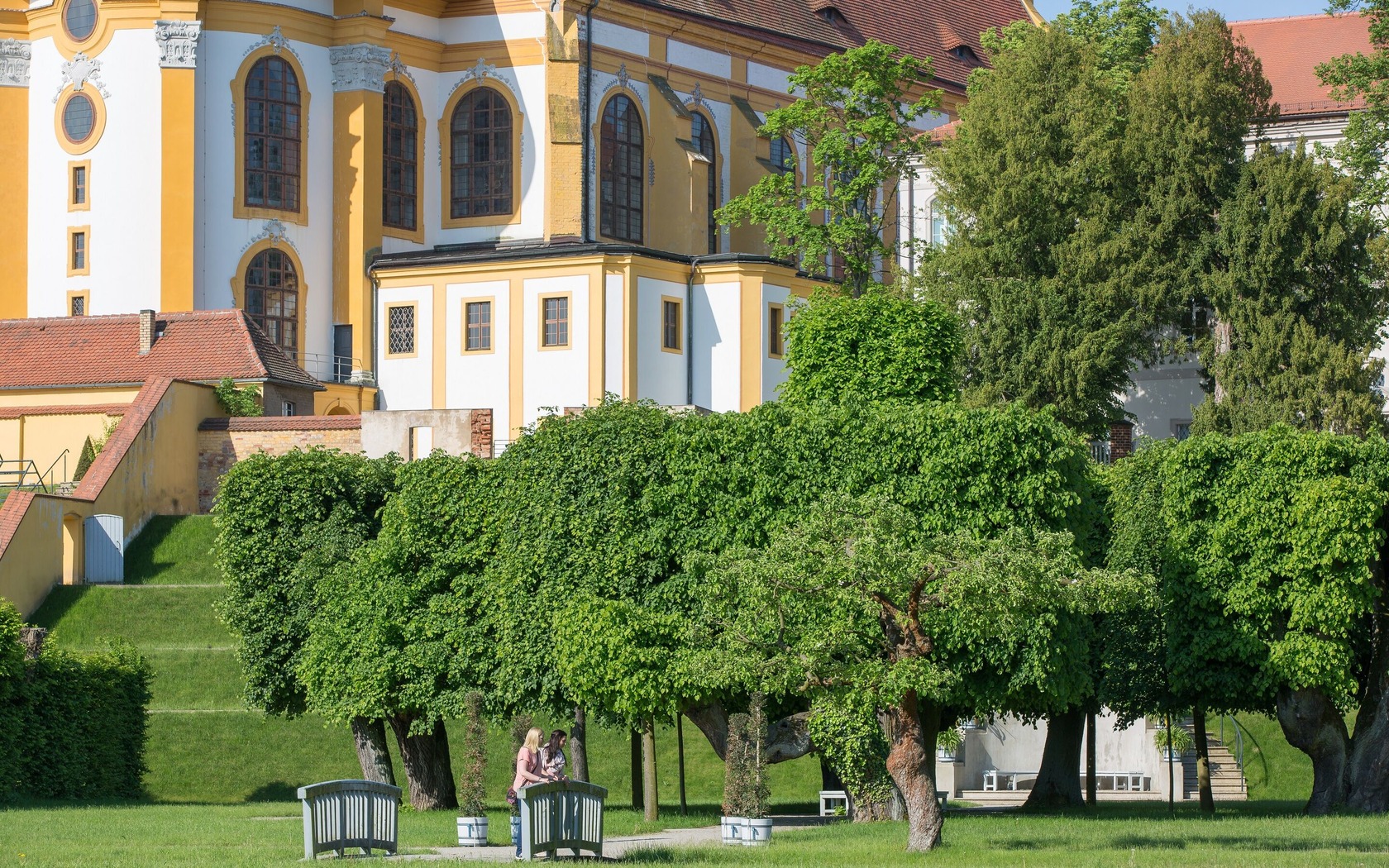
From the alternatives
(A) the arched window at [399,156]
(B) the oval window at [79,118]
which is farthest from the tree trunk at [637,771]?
(B) the oval window at [79,118]

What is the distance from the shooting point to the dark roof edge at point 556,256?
197 ft

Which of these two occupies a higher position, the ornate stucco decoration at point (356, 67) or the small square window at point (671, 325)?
the ornate stucco decoration at point (356, 67)

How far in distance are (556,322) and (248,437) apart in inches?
374

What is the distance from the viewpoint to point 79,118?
65.2 metres

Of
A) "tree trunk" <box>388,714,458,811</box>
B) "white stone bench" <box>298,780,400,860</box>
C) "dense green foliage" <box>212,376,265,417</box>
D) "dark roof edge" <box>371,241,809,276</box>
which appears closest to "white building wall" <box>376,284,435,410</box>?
"dark roof edge" <box>371,241,809,276</box>

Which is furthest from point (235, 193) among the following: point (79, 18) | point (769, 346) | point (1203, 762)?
point (1203, 762)

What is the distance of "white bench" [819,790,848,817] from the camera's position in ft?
114

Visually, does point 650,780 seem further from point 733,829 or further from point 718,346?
point 718,346

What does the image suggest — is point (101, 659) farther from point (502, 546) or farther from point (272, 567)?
point (502, 546)

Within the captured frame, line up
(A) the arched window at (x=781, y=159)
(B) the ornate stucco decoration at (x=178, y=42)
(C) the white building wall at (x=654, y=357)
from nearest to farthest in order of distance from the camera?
(C) the white building wall at (x=654, y=357)
(B) the ornate stucco decoration at (x=178, y=42)
(A) the arched window at (x=781, y=159)

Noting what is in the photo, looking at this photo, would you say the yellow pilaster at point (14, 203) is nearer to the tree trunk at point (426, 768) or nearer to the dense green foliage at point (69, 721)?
the dense green foliage at point (69, 721)

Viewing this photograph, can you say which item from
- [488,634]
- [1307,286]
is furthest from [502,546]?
[1307,286]

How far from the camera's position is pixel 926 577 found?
26.5 m

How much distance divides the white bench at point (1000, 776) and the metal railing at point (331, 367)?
23.7m
